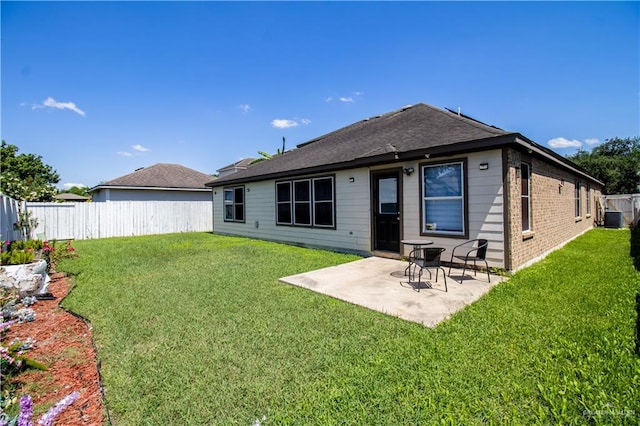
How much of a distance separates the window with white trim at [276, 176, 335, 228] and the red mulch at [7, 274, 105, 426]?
22.3 feet

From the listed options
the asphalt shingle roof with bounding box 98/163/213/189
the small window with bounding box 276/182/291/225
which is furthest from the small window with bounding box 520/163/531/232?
the asphalt shingle roof with bounding box 98/163/213/189

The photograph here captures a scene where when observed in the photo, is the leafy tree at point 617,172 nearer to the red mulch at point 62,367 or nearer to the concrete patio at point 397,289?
the concrete patio at point 397,289

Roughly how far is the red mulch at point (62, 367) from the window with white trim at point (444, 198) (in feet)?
21.3

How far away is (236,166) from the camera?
2356cm

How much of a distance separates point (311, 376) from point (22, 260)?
6.11m

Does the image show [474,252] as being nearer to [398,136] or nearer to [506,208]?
[506,208]

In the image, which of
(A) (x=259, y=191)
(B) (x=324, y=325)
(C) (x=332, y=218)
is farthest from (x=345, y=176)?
(B) (x=324, y=325)

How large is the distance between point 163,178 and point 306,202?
49.0ft

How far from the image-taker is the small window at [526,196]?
685 cm

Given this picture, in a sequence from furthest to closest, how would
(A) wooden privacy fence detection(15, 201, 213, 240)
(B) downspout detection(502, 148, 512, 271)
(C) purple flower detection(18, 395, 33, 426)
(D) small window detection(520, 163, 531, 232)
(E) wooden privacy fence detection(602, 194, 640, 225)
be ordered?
1. (E) wooden privacy fence detection(602, 194, 640, 225)
2. (A) wooden privacy fence detection(15, 201, 213, 240)
3. (D) small window detection(520, 163, 531, 232)
4. (B) downspout detection(502, 148, 512, 271)
5. (C) purple flower detection(18, 395, 33, 426)

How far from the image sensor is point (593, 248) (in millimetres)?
8914

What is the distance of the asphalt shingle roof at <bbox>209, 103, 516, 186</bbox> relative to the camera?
6.71 m

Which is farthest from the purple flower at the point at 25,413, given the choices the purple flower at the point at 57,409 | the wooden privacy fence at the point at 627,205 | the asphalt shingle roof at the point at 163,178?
the wooden privacy fence at the point at 627,205

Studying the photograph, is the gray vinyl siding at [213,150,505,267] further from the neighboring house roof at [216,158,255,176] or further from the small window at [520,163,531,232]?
the neighboring house roof at [216,158,255,176]
